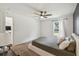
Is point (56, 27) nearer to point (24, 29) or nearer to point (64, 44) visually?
point (64, 44)

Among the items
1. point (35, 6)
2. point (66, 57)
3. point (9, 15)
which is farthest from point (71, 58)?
point (9, 15)

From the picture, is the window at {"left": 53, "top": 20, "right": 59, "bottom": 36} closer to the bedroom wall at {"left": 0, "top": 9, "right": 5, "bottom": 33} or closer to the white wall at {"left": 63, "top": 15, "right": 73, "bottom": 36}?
the white wall at {"left": 63, "top": 15, "right": 73, "bottom": 36}

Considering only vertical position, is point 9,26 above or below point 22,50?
above

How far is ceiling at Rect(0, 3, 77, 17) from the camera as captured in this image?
2021 millimetres

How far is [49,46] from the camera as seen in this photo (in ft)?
6.72

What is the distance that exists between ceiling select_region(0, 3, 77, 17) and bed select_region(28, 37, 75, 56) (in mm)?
453

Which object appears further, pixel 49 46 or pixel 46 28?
pixel 46 28

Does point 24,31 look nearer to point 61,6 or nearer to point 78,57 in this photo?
point 61,6

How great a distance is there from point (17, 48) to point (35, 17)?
2.03 ft

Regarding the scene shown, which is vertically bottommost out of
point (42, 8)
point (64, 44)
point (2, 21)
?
point (64, 44)

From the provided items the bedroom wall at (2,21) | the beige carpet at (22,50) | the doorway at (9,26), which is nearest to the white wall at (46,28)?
the beige carpet at (22,50)

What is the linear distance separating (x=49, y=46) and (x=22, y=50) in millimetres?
467

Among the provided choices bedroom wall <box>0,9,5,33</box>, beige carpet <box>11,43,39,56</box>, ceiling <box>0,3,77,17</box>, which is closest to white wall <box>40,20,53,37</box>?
ceiling <box>0,3,77,17</box>


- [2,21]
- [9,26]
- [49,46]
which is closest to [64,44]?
[49,46]
